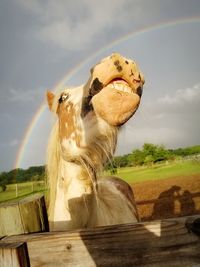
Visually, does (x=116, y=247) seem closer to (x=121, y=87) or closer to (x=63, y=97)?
(x=121, y=87)

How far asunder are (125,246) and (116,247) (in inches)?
1.4

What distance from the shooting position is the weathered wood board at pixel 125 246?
1031 millimetres

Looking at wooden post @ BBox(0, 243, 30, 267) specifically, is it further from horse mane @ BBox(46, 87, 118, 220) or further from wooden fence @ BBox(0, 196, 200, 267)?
horse mane @ BBox(46, 87, 118, 220)

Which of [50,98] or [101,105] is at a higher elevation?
[50,98]

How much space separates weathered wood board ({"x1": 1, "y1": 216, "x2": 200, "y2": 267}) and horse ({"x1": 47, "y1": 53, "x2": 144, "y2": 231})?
3.23ft

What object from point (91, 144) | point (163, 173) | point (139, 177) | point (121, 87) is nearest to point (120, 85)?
point (121, 87)

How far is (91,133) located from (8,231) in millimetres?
1059

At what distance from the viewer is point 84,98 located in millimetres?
2334

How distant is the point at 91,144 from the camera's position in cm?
233

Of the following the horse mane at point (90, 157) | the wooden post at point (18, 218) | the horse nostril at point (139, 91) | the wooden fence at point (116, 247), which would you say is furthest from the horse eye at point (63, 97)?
the wooden fence at point (116, 247)

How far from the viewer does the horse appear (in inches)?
80.0

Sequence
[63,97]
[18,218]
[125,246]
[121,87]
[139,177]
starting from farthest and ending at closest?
[139,177] < [63,97] < [121,87] < [18,218] < [125,246]

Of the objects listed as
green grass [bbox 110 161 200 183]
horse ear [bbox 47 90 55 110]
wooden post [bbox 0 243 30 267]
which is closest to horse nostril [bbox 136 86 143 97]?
horse ear [bbox 47 90 55 110]

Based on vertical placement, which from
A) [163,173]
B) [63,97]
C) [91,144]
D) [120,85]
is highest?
[63,97]
